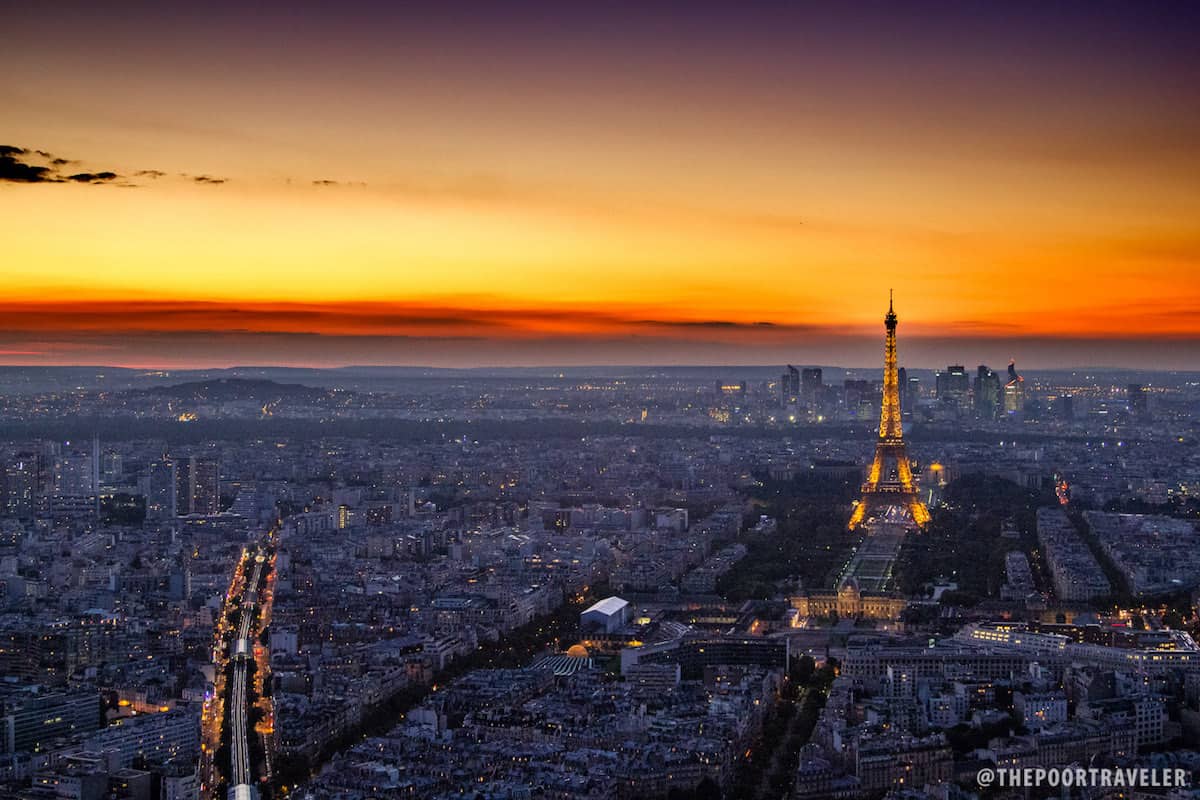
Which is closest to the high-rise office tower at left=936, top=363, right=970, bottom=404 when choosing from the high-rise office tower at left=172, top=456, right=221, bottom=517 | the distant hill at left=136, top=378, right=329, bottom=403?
the distant hill at left=136, top=378, right=329, bottom=403

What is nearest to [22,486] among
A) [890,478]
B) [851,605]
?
[890,478]

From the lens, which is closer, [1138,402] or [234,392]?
[1138,402]

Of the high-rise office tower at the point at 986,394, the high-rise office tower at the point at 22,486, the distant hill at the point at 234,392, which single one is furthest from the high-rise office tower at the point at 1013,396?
the high-rise office tower at the point at 22,486

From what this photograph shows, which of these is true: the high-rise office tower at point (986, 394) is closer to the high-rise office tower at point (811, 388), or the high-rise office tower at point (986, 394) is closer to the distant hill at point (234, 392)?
the high-rise office tower at point (811, 388)

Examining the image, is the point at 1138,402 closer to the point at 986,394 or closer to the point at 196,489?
the point at 986,394

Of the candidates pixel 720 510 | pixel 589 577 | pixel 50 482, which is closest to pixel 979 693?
pixel 589 577
